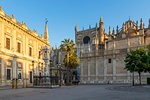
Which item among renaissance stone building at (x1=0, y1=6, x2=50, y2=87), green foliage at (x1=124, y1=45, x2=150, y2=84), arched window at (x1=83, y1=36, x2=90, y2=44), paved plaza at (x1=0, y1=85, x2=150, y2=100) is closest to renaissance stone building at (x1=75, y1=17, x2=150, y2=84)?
arched window at (x1=83, y1=36, x2=90, y2=44)

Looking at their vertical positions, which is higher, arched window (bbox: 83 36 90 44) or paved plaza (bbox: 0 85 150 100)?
arched window (bbox: 83 36 90 44)

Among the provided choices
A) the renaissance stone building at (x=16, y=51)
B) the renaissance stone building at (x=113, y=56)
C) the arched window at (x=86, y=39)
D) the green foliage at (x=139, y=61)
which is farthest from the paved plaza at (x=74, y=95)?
the arched window at (x=86, y=39)

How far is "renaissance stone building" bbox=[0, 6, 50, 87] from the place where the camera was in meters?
27.3

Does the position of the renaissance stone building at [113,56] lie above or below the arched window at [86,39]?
below

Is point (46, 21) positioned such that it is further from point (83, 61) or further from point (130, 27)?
point (130, 27)

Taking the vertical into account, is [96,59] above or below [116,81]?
above

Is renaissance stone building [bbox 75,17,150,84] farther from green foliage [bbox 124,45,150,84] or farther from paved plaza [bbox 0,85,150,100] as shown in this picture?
paved plaza [bbox 0,85,150,100]

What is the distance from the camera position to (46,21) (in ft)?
144

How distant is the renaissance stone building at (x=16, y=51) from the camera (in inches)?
1075

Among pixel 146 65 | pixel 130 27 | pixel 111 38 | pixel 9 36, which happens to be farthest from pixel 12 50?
pixel 130 27

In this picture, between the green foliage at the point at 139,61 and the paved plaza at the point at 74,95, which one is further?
the green foliage at the point at 139,61

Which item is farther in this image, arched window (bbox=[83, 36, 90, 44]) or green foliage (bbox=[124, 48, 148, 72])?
arched window (bbox=[83, 36, 90, 44])

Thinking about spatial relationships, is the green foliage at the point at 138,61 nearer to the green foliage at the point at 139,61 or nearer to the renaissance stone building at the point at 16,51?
the green foliage at the point at 139,61

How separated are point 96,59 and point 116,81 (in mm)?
9709
